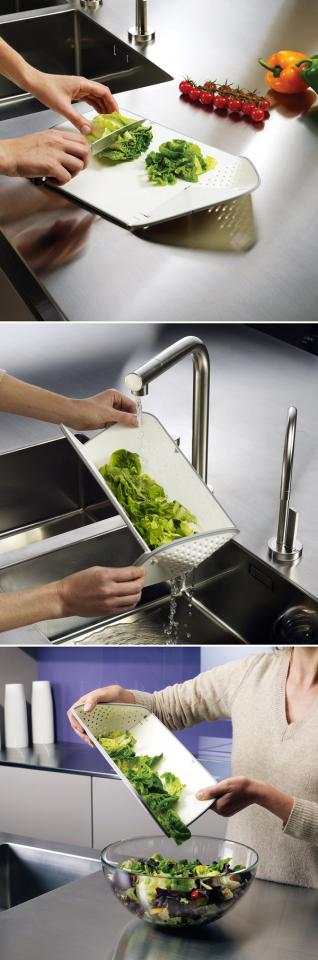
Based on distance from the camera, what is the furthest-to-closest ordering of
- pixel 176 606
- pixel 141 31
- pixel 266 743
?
1. pixel 266 743
2. pixel 141 31
3. pixel 176 606

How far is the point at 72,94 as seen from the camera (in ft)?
3.10

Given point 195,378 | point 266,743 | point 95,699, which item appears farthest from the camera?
point 266,743

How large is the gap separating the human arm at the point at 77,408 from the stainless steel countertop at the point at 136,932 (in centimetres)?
70

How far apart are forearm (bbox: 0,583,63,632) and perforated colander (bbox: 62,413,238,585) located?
7 cm

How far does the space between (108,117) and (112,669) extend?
6.37 feet

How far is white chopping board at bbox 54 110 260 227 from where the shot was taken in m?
0.88

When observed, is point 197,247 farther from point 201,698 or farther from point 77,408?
point 201,698

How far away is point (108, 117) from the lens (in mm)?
912

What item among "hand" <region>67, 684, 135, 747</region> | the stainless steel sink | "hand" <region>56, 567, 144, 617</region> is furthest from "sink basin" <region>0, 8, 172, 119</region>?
"hand" <region>67, 684, 135, 747</region>

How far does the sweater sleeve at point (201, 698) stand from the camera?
5.62ft

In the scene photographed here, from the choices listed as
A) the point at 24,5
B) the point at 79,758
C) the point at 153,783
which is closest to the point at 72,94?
the point at 24,5

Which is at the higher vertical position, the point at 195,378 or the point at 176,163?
the point at 176,163

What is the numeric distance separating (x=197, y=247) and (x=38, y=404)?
20 centimetres

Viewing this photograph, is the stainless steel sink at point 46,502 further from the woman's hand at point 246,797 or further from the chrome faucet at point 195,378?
the woman's hand at point 246,797
